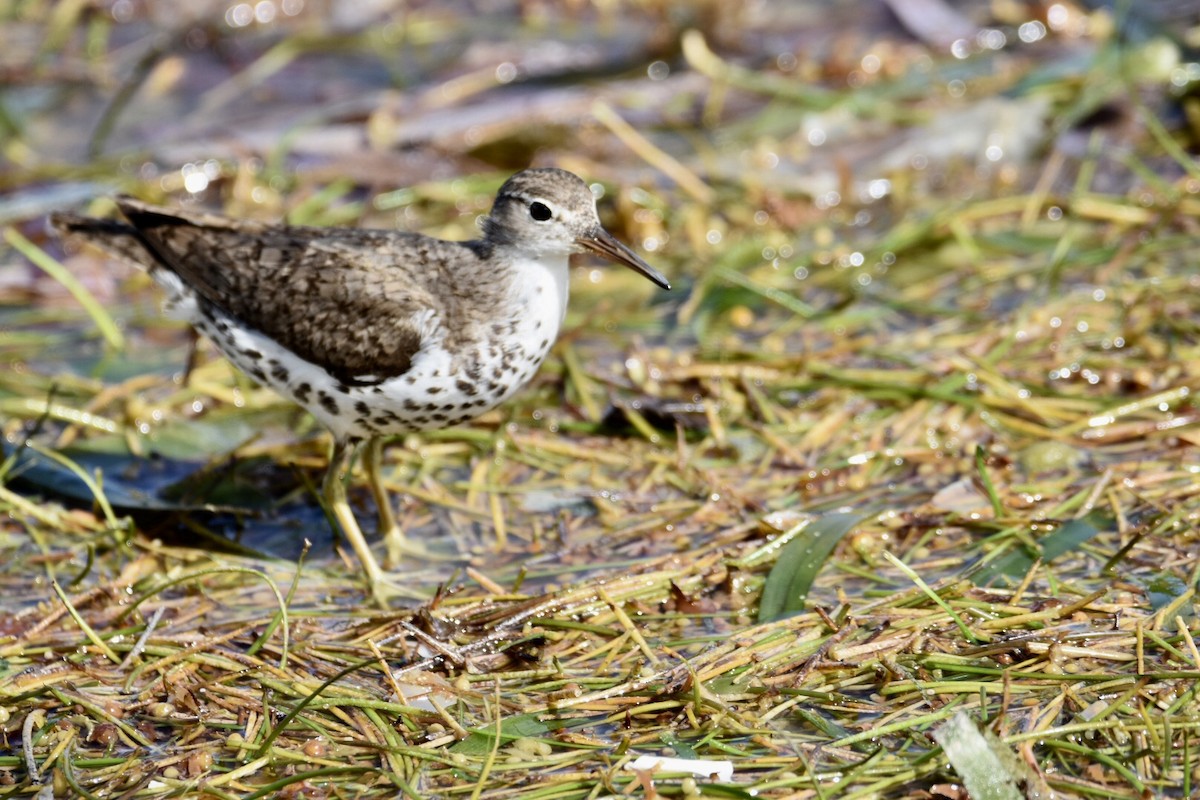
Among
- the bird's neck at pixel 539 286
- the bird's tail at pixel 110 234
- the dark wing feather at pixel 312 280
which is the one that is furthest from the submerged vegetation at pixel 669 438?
the bird's neck at pixel 539 286

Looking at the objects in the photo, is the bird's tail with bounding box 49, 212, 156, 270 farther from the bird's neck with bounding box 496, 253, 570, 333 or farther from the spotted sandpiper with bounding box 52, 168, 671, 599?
the bird's neck with bounding box 496, 253, 570, 333

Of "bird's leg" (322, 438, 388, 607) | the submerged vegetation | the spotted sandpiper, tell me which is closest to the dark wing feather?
the spotted sandpiper

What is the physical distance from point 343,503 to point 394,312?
90cm

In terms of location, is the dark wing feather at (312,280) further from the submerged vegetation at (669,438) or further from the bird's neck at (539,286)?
the submerged vegetation at (669,438)

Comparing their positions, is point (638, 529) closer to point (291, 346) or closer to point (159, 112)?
point (291, 346)

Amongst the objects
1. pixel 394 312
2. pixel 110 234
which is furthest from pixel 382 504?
pixel 110 234

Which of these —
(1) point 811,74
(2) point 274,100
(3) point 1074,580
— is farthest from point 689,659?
(2) point 274,100

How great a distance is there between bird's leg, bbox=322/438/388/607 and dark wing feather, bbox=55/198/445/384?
1.55 feet

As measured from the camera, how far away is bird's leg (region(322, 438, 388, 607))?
545 centimetres

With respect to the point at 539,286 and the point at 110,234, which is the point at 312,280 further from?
the point at 110,234

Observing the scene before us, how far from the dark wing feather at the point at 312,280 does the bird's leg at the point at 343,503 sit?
1.55 feet

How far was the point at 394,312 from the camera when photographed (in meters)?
5.30

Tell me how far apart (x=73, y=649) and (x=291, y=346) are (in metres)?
1.40

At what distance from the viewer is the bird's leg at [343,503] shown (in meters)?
5.45
